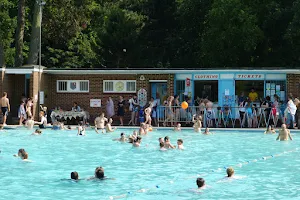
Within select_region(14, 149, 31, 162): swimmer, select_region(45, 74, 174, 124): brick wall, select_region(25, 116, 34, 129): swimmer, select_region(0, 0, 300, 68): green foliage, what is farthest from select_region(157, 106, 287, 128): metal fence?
select_region(14, 149, 31, 162): swimmer

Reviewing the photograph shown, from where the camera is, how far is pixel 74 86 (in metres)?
37.0

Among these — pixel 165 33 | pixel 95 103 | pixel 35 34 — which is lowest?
pixel 95 103

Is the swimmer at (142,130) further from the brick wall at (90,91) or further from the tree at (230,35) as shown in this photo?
the tree at (230,35)

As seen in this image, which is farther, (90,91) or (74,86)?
(74,86)

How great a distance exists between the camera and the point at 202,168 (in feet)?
64.5

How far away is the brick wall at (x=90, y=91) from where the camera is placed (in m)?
36.0

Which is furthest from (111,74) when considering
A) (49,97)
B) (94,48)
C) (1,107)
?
(94,48)

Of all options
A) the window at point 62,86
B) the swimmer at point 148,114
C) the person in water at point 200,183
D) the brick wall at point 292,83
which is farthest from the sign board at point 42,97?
the person in water at point 200,183

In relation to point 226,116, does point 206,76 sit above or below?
above

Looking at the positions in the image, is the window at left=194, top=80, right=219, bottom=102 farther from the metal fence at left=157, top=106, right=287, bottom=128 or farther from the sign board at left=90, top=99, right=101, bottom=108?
the sign board at left=90, top=99, right=101, bottom=108

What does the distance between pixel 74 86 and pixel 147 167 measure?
17900 millimetres

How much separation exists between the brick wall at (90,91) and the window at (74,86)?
0.18 metres

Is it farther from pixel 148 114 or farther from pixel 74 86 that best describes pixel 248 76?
pixel 74 86

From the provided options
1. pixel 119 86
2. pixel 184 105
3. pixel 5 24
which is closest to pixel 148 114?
pixel 184 105
